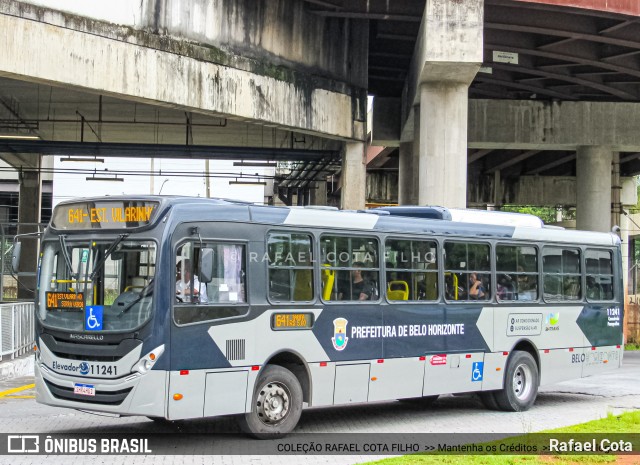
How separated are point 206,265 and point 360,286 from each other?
2.97 meters

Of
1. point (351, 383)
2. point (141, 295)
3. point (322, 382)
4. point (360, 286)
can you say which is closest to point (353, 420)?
point (351, 383)

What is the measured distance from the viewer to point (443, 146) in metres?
26.4

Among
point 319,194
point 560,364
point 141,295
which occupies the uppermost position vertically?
point 319,194

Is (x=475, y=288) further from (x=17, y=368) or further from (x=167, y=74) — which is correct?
(x=167, y=74)

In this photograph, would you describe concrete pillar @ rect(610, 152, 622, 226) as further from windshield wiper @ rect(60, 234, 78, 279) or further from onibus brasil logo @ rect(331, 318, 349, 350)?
windshield wiper @ rect(60, 234, 78, 279)

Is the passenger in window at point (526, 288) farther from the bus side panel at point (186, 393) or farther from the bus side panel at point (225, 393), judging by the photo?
the bus side panel at point (186, 393)

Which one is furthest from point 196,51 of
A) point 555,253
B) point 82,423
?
point 82,423

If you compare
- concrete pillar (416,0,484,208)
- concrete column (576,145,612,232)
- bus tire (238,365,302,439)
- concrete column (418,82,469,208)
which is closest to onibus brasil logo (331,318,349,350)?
bus tire (238,365,302,439)

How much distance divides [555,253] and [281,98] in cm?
1128

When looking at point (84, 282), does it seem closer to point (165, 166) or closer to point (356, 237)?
point (356, 237)


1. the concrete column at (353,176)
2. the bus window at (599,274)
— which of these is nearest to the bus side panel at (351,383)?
the bus window at (599,274)

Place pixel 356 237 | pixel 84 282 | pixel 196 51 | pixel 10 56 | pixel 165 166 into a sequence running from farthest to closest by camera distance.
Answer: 1. pixel 165 166
2. pixel 196 51
3. pixel 10 56
4. pixel 356 237
5. pixel 84 282

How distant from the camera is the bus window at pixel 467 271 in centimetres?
1520

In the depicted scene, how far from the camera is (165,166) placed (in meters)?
68.6
